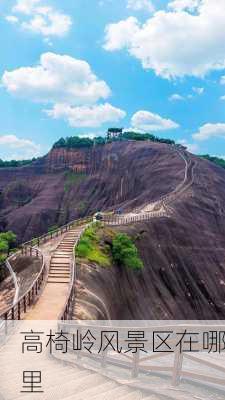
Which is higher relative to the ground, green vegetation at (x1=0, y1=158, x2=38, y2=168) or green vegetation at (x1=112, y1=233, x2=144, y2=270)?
green vegetation at (x1=0, y1=158, x2=38, y2=168)

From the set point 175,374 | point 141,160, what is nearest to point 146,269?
point 175,374

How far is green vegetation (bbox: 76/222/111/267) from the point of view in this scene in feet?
86.5

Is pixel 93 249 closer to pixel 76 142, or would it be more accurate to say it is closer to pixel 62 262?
pixel 62 262

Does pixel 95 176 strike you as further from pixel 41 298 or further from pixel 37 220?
pixel 41 298

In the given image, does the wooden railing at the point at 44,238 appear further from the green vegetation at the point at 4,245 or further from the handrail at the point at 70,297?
the handrail at the point at 70,297

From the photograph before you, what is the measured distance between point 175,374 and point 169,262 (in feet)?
109

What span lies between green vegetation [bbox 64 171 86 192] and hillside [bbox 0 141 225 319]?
0.80 feet

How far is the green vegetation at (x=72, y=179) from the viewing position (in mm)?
92875

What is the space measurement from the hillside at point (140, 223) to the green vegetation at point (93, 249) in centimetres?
94

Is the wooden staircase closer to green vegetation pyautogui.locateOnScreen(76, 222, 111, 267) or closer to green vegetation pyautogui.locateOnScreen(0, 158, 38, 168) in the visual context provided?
green vegetation pyautogui.locateOnScreen(76, 222, 111, 267)

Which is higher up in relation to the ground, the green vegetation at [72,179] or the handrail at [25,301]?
the green vegetation at [72,179]

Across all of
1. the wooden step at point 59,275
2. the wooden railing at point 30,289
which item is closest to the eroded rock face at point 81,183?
the wooden railing at point 30,289

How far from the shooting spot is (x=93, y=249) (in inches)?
1117

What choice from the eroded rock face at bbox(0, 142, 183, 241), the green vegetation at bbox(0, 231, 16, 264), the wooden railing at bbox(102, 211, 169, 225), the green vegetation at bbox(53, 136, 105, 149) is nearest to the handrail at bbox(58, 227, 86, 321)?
the green vegetation at bbox(0, 231, 16, 264)
